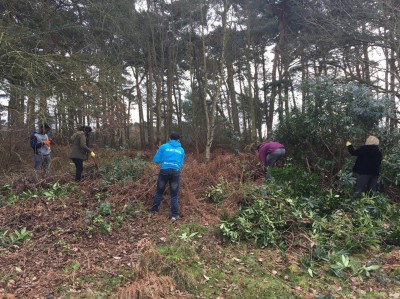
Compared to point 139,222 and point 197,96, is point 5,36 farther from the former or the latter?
point 197,96

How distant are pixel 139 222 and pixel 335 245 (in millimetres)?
3424

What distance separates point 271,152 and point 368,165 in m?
2.30

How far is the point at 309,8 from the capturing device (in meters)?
12.5

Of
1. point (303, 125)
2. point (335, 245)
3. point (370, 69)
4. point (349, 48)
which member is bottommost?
point (335, 245)

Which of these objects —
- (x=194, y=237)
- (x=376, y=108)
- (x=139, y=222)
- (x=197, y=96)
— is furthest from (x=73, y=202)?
(x=197, y=96)

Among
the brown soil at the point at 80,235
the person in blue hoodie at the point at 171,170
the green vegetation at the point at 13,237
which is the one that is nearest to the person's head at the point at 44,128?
the brown soil at the point at 80,235

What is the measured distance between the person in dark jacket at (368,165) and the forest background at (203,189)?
262mm

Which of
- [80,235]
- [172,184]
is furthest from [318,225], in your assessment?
[80,235]

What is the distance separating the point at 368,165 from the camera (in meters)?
6.94

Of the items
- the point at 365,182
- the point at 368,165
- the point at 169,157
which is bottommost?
the point at 365,182

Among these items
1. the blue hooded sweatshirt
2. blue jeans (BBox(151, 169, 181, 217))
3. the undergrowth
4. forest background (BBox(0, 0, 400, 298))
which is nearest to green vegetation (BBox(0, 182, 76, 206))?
forest background (BBox(0, 0, 400, 298))

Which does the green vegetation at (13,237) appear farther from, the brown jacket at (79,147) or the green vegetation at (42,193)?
the brown jacket at (79,147)

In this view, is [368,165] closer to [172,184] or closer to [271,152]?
[271,152]

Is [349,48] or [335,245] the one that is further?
[349,48]
